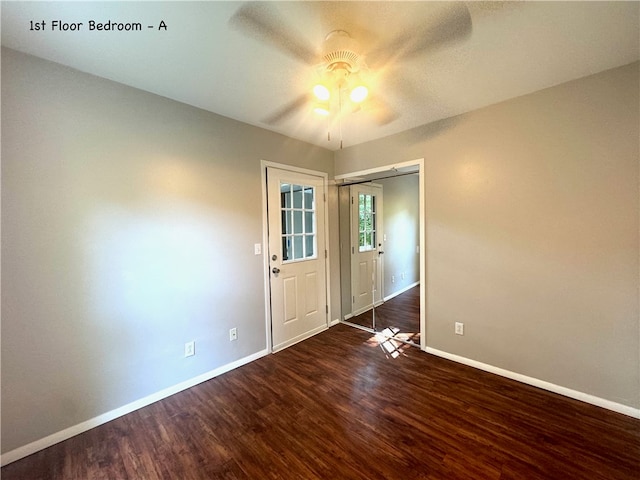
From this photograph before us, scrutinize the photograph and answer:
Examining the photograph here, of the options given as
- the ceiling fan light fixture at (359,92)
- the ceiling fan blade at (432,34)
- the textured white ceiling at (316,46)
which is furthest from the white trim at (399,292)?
the ceiling fan blade at (432,34)

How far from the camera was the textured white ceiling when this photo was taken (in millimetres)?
1246

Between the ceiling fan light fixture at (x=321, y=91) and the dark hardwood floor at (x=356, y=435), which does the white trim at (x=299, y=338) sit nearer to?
the dark hardwood floor at (x=356, y=435)

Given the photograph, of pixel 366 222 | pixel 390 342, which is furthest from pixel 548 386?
pixel 366 222

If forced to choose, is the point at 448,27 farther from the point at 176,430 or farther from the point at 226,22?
the point at 176,430

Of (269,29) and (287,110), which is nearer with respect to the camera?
(269,29)

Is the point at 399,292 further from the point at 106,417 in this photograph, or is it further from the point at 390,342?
the point at 106,417

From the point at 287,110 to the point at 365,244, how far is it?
217cm

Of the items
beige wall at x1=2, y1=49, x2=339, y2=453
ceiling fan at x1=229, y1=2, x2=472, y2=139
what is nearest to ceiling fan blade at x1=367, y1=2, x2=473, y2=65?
ceiling fan at x1=229, y1=2, x2=472, y2=139

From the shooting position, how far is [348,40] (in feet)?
4.42

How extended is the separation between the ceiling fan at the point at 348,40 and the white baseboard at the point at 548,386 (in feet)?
8.23

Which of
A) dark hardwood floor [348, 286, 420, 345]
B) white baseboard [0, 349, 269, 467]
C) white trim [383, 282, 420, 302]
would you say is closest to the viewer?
white baseboard [0, 349, 269, 467]

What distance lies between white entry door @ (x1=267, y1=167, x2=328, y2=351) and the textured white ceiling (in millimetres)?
948

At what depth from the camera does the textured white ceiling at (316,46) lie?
1246 mm

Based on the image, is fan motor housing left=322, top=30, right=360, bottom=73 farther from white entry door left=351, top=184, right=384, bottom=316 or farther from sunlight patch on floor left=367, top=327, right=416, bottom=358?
sunlight patch on floor left=367, top=327, right=416, bottom=358
